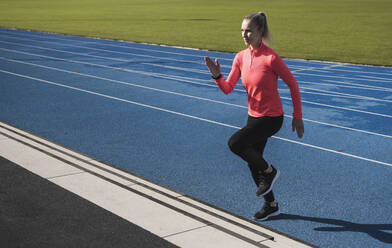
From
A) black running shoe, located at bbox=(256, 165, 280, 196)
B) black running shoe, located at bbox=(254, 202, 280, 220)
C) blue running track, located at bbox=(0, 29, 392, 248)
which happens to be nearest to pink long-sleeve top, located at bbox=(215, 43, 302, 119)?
black running shoe, located at bbox=(256, 165, 280, 196)

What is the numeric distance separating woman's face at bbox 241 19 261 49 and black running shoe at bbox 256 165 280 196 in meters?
1.30

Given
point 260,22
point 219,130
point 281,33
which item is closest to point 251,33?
point 260,22

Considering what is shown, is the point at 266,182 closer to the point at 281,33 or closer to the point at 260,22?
the point at 260,22

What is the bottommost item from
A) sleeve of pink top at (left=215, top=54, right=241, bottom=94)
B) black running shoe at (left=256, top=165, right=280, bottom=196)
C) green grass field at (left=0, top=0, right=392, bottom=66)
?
black running shoe at (left=256, top=165, right=280, bottom=196)

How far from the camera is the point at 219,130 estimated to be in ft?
29.5

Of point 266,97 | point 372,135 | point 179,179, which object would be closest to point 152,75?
point 372,135

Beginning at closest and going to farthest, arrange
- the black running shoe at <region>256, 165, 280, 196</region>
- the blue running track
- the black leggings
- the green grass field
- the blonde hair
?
the blonde hair < the black leggings < the black running shoe at <region>256, 165, 280, 196</region> < the blue running track < the green grass field

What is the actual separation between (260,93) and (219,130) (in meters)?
4.02

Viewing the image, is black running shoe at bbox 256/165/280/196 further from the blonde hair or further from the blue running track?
the blonde hair

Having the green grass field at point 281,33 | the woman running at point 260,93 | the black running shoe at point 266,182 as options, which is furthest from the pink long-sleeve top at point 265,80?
the green grass field at point 281,33

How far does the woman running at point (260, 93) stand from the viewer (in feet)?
16.1

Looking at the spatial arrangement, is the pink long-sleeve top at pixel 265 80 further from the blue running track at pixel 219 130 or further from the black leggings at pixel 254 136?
the blue running track at pixel 219 130

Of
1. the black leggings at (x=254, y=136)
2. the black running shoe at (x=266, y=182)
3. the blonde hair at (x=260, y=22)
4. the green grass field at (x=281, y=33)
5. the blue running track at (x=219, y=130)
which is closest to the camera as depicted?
the blonde hair at (x=260, y=22)

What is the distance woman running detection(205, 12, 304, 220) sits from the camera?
4895 mm
